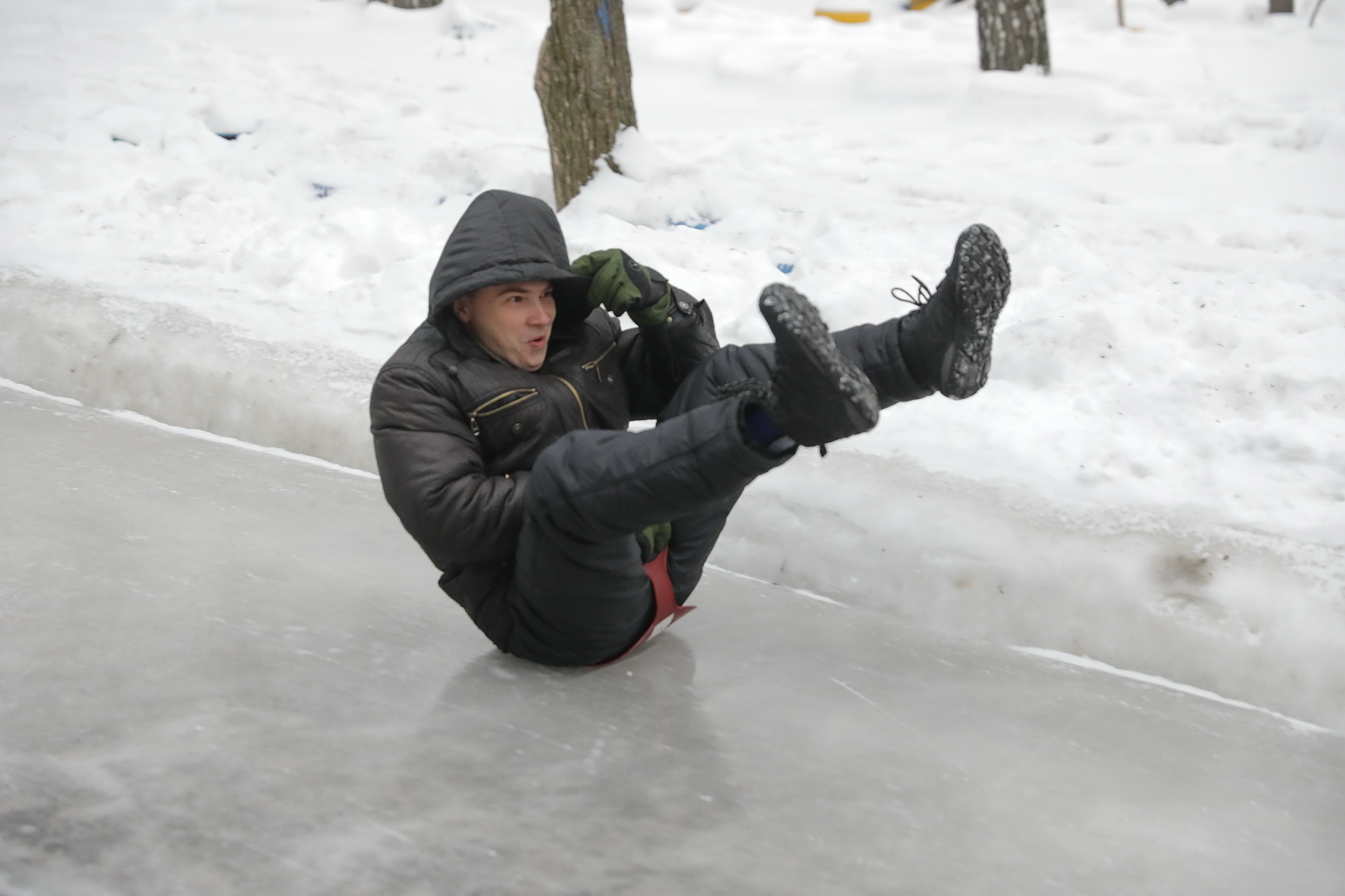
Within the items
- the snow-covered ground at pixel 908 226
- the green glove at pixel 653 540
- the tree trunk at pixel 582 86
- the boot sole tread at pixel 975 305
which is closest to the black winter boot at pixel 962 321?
the boot sole tread at pixel 975 305

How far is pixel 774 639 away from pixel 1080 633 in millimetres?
688

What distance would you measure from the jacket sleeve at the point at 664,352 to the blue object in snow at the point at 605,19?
2826mm

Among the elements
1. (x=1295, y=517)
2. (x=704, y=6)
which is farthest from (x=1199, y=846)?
(x=704, y=6)

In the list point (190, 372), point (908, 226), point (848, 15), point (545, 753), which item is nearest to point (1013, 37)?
point (908, 226)

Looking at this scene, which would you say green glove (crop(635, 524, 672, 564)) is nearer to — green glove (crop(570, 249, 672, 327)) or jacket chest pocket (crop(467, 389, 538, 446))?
jacket chest pocket (crop(467, 389, 538, 446))

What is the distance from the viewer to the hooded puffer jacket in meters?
2.01

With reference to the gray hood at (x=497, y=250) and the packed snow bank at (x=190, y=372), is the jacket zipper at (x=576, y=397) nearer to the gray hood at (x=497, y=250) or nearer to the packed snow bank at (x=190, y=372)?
the gray hood at (x=497, y=250)

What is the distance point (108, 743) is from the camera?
63.7 inches

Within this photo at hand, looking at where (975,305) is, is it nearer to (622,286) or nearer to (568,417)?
(622,286)

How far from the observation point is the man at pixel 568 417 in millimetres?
1838

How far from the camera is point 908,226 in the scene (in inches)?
180

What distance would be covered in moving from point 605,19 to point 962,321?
3303mm

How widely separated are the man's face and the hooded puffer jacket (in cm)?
3

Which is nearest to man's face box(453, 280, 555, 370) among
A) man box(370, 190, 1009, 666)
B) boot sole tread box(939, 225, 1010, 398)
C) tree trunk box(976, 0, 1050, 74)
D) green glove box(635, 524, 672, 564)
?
man box(370, 190, 1009, 666)
